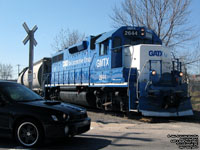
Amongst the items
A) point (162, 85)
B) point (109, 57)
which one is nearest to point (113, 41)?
point (109, 57)

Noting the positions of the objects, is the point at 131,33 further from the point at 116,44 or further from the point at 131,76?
the point at 131,76

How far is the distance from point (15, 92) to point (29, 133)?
1383 millimetres

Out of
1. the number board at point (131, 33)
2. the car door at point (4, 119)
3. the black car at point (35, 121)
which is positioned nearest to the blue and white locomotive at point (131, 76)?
the number board at point (131, 33)

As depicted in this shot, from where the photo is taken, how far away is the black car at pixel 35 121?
16.8ft

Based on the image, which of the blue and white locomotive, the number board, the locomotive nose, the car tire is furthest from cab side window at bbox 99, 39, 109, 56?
the car tire

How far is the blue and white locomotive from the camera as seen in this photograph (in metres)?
9.73

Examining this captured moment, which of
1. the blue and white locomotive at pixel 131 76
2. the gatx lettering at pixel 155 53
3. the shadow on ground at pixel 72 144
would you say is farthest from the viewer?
the gatx lettering at pixel 155 53

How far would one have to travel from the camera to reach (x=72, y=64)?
16.1 metres

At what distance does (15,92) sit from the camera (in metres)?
6.14

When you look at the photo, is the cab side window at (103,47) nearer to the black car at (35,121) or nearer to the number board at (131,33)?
the number board at (131,33)

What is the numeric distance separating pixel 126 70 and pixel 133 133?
3623 mm

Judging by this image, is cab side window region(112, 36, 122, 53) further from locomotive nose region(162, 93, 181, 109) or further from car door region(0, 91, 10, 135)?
car door region(0, 91, 10, 135)

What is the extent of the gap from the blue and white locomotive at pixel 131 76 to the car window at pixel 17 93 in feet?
15.5

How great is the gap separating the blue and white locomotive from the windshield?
4724 mm
